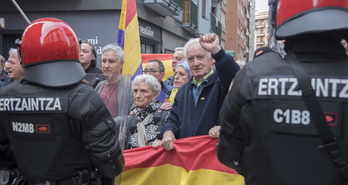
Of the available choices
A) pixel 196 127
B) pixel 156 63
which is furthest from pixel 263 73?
pixel 156 63

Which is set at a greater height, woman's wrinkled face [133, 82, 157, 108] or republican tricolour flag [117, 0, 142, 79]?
republican tricolour flag [117, 0, 142, 79]

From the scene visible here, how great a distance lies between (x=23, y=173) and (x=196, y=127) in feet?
4.82

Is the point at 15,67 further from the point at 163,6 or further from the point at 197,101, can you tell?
the point at 163,6

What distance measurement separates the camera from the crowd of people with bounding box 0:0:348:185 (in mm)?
→ 1419

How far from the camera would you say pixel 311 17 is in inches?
58.2

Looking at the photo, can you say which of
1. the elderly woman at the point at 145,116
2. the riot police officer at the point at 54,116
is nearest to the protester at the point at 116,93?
the elderly woman at the point at 145,116

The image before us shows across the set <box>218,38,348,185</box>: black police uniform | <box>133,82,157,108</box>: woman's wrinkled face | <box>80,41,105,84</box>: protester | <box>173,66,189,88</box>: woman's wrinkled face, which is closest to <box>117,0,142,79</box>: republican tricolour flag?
<box>80,41,105,84</box>: protester

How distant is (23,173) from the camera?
2107mm

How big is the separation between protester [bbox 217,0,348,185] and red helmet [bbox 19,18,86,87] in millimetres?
1076

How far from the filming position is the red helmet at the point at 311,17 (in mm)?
1437

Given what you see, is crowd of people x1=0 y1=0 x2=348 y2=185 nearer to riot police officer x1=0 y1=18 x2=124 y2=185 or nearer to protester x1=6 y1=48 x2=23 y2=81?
riot police officer x1=0 y1=18 x2=124 y2=185

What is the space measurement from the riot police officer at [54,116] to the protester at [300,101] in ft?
2.97

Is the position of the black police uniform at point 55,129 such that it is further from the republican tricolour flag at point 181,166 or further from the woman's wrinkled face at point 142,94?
the woman's wrinkled face at point 142,94

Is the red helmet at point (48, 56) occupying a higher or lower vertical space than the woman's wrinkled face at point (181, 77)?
higher
